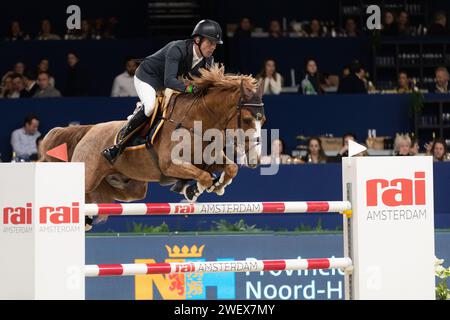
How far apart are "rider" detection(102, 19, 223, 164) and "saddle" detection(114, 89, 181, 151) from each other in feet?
0.11

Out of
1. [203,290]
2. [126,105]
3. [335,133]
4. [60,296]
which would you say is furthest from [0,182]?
[335,133]

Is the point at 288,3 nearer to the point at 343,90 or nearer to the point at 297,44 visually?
the point at 297,44

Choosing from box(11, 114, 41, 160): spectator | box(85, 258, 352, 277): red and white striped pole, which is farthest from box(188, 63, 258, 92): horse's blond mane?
box(11, 114, 41, 160): spectator

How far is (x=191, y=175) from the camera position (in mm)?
6543

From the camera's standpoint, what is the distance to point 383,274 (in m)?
5.57

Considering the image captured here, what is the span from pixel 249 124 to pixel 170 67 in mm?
699

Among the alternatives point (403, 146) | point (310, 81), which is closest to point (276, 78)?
point (310, 81)

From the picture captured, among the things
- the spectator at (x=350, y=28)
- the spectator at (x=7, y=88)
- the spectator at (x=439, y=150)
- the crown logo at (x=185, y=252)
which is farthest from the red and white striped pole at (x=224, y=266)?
the spectator at (x=350, y=28)

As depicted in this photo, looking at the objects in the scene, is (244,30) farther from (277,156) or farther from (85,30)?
(277,156)

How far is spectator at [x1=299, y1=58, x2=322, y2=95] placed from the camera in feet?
39.5

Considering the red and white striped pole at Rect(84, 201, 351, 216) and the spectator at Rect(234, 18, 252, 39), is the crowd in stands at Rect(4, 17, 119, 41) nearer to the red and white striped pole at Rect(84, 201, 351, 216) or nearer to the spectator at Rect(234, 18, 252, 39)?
the spectator at Rect(234, 18, 252, 39)

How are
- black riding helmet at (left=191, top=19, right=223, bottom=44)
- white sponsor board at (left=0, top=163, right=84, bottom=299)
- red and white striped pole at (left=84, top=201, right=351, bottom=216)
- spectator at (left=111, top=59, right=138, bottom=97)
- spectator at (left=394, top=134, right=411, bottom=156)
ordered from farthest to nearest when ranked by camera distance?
spectator at (left=111, top=59, right=138, bottom=97)
spectator at (left=394, top=134, right=411, bottom=156)
black riding helmet at (left=191, top=19, right=223, bottom=44)
red and white striped pole at (left=84, top=201, right=351, bottom=216)
white sponsor board at (left=0, top=163, right=84, bottom=299)

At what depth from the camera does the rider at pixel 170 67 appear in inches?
266

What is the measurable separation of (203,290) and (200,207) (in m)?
2.68
